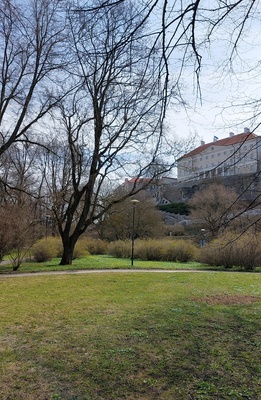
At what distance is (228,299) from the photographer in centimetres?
918

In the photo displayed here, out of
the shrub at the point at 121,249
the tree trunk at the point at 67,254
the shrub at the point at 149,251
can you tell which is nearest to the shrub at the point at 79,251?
the shrub at the point at 121,249

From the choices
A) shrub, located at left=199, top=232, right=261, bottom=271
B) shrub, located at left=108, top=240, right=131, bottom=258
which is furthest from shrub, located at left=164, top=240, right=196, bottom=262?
shrub, located at left=199, top=232, right=261, bottom=271

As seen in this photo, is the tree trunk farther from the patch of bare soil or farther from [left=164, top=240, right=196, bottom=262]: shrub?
the patch of bare soil

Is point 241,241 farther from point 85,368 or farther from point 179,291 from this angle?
point 85,368

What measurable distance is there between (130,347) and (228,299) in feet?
16.4

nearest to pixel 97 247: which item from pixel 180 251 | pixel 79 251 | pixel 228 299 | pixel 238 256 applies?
pixel 79 251

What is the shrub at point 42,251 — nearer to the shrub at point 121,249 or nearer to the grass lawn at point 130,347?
the shrub at point 121,249

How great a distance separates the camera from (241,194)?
441 cm

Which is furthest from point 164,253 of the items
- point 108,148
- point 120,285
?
point 120,285

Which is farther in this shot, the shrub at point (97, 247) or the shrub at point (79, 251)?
the shrub at point (97, 247)

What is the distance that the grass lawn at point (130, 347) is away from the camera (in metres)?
3.61

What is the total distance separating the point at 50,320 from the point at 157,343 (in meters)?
2.45

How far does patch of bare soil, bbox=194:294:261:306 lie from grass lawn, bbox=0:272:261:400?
0.09 feet

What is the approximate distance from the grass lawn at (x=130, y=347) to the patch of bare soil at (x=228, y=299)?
0.09 feet
